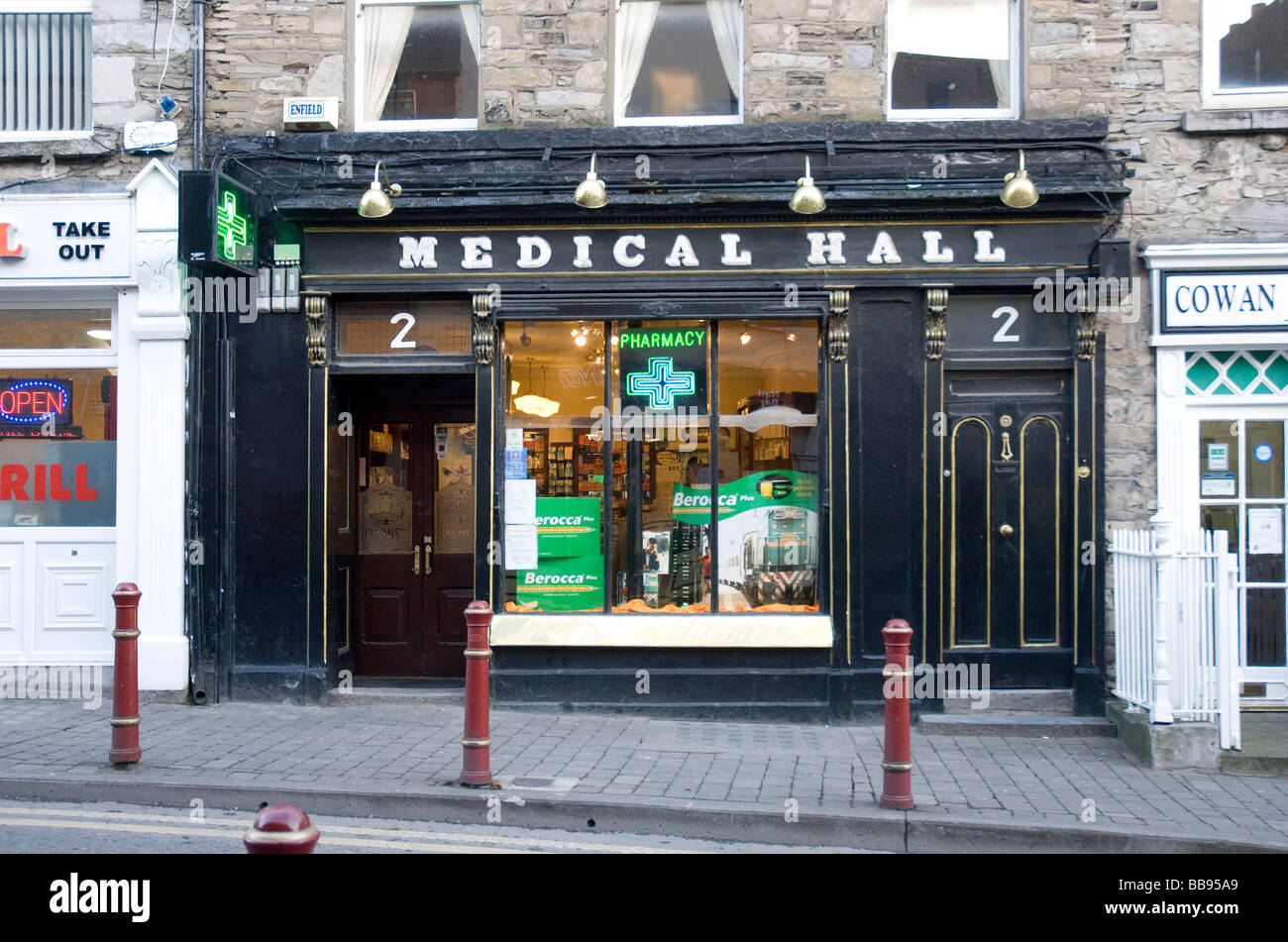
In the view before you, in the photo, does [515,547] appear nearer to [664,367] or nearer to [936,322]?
[664,367]

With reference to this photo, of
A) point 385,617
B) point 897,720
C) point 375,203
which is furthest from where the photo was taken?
point 385,617

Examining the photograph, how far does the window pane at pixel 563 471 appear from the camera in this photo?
30.8ft

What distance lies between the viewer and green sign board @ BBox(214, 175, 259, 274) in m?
8.61

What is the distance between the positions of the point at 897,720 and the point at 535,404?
14.3 ft

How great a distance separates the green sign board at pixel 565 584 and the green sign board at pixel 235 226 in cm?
344

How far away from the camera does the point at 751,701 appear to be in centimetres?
900

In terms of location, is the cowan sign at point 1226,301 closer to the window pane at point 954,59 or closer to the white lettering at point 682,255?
the window pane at point 954,59

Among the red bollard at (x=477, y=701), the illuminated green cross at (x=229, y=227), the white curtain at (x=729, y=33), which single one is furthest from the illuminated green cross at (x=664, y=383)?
the illuminated green cross at (x=229, y=227)

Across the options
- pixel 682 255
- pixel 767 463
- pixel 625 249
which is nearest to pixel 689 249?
pixel 682 255

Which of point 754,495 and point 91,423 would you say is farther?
point 91,423

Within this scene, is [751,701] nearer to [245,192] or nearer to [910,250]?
[910,250]

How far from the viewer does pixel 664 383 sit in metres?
9.33

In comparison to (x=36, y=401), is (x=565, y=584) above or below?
below

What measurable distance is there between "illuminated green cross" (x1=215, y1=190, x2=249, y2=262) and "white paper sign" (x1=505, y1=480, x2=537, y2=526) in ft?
9.48
